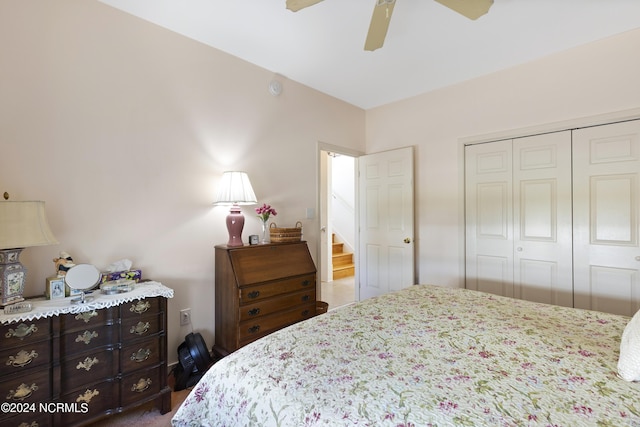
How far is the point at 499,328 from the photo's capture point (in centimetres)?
138

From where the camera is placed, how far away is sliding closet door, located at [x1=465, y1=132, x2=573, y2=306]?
102 inches

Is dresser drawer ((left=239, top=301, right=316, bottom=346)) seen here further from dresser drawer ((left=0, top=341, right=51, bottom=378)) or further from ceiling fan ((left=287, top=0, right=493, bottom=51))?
ceiling fan ((left=287, top=0, right=493, bottom=51))

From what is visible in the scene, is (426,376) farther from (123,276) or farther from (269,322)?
(123,276)

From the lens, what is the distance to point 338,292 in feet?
15.0

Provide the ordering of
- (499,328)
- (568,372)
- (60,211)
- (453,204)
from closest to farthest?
(568,372) < (499,328) < (60,211) < (453,204)

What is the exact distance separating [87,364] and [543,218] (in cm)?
350

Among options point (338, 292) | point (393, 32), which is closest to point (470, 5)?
point (393, 32)

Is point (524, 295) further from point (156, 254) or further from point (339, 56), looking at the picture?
point (156, 254)

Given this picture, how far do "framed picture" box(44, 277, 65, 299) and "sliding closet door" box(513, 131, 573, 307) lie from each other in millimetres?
3511

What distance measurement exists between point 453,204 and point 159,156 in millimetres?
2853

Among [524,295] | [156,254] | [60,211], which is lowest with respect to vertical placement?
[524,295]

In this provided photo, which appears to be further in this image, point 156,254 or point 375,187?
point 375,187

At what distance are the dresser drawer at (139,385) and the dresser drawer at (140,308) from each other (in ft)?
1.08

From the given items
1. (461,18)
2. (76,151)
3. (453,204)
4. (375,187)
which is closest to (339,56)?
(461,18)
